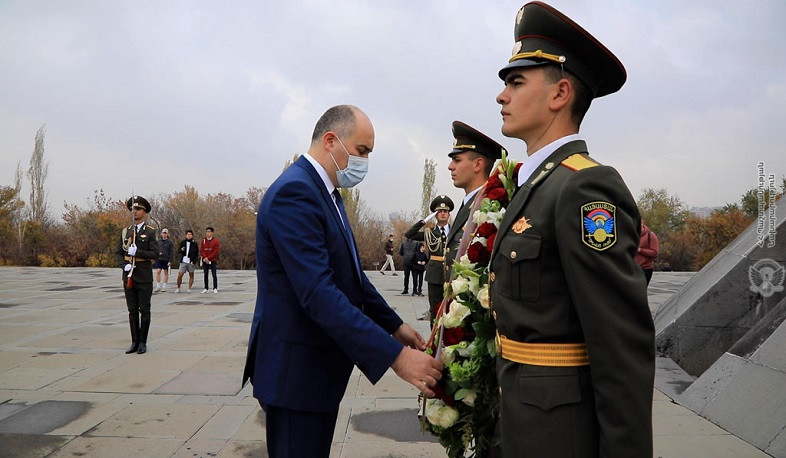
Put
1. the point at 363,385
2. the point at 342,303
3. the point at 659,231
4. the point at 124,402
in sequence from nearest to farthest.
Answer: the point at 342,303
the point at 124,402
the point at 363,385
the point at 659,231

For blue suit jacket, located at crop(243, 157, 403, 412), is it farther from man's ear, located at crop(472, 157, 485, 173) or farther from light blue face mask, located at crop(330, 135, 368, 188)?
man's ear, located at crop(472, 157, 485, 173)

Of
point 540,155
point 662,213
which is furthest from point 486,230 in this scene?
point 662,213

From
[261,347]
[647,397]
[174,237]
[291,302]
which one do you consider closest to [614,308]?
[647,397]

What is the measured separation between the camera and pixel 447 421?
2154mm

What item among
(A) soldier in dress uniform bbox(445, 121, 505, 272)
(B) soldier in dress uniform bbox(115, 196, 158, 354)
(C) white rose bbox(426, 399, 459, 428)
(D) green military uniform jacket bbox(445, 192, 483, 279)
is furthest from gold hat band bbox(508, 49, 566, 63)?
(B) soldier in dress uniform bbox(115, 196, 158, 354)

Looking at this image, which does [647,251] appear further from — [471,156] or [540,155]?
[540,155]

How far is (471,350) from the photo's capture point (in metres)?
2.11

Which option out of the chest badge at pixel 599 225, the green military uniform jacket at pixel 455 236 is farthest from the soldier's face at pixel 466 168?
the chest badge at pixel 599 225

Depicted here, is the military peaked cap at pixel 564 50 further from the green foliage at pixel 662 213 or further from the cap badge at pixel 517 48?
the green foliage at pixel 662 213

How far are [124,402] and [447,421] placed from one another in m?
4.03

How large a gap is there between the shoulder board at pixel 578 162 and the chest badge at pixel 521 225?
0.22 meters

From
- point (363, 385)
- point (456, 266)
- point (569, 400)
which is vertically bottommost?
point (363, 385)

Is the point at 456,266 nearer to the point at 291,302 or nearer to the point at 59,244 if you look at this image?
the point at 291,302

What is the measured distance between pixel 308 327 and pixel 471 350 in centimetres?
68
